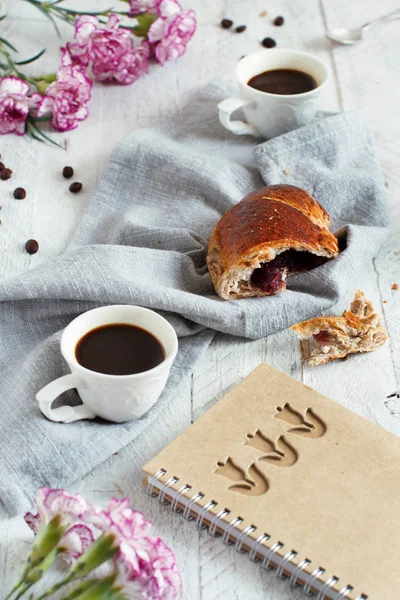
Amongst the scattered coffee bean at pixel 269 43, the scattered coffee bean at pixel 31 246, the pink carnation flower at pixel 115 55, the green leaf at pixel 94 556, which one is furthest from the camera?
the scattered coffee bean at pixel 269 43

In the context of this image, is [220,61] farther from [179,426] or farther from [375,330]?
[179,426]

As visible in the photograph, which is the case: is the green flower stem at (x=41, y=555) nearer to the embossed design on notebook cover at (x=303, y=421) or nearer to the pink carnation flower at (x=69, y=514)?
the pink carnation flower at (x=69, y=514)

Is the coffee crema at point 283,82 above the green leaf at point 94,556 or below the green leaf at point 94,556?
above

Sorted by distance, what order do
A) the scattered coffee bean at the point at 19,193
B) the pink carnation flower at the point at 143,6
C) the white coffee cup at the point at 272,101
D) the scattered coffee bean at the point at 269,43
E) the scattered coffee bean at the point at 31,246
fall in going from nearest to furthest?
the scattered coffee bean at the point at 31,246 < the scattered coffee bean at the point at 19,193 < the white coffee cup at the point at 272,101 < the pink carnation flower at the point at 143,6 < the scattered coffee bean at the point at 269,43

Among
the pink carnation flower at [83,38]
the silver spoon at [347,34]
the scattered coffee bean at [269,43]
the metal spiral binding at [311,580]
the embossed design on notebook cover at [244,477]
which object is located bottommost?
the metal spiral binding at [311,580]

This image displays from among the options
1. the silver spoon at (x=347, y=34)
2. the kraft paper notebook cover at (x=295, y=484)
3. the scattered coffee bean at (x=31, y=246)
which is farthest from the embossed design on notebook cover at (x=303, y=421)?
the silver spoon at (x=347, y=34)

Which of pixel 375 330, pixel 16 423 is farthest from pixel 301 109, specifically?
pixel 16 423

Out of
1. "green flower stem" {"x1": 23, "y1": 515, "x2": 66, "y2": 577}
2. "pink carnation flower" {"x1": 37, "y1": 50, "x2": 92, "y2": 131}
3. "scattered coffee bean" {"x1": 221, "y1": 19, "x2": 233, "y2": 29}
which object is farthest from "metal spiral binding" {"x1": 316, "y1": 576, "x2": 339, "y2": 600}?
"scattered coffee bean" {"x1": 221, "y1": 19, "x2": 233, "y2": 29}
